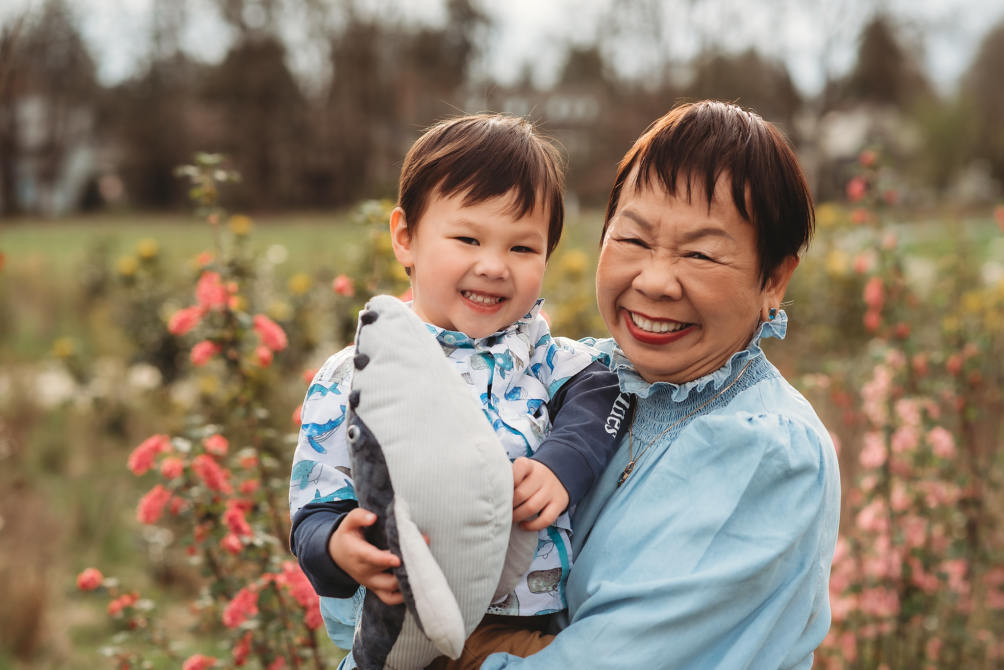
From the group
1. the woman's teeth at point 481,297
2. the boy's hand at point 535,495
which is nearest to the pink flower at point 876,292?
the woman's teeth at point 481,297

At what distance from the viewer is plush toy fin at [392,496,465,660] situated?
3.55ft

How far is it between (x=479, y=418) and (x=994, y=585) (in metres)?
2.88

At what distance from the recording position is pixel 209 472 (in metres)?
2.23

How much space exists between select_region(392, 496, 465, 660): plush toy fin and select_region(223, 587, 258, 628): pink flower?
4.03 feet

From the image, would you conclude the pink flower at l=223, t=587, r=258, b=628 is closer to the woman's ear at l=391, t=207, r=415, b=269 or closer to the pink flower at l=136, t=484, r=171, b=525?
the pink flower at l=136, t=484, r=171, b=525

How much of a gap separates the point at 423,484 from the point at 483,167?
643 millimetres

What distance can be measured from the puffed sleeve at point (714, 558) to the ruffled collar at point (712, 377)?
92 millimetres

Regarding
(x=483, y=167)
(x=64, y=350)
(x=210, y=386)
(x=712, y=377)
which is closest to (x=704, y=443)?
(x=712, y=377)

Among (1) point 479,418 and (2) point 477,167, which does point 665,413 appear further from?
(2) point 477,167

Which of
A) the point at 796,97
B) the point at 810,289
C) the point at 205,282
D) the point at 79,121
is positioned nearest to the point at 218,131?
the point at 79,121

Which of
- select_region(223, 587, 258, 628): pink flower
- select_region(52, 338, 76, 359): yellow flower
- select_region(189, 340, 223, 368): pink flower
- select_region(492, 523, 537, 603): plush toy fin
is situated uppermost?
select_region(492, 523, 537, 603): plush toy fin

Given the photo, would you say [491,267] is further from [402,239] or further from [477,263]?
[402,239]

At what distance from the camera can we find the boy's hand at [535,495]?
1243mm

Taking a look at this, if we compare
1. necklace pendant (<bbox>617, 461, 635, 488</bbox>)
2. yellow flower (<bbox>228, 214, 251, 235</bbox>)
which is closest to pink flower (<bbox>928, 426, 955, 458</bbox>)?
necklace pendant (<bbox>617, 461, 635, 488</bbox>)
